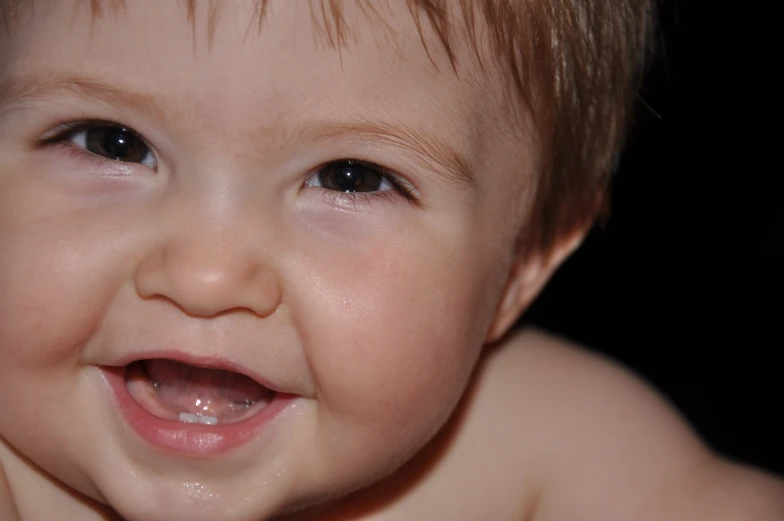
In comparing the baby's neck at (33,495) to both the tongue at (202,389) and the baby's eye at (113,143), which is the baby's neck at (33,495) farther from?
the baby's eye at (113,143)

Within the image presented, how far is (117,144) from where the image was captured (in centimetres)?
106

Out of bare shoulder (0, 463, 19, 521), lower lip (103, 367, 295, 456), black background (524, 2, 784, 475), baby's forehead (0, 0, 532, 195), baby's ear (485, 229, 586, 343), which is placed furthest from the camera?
black background (524, 2, 784, 475)

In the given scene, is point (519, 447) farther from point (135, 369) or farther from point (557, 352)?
point (135, 369)

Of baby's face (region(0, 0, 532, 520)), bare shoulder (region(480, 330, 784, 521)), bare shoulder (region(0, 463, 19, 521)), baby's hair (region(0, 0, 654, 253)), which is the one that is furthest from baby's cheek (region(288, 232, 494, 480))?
bare shoulder (region(0, 463, 19, 521))

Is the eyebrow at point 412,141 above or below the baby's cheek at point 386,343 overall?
above

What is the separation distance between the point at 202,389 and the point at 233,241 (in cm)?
26

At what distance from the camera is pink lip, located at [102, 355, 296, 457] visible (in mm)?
1067

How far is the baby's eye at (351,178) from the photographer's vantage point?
107 centimetres

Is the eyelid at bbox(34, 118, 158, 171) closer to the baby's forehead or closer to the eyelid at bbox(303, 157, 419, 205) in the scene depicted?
the baby's forehead

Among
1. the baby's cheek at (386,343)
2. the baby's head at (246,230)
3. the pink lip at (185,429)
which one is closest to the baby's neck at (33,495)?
the baby's head at (246,230)

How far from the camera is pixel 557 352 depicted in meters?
1.49

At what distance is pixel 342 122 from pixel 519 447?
1.97ft

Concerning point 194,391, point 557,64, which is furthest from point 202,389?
point 557,64

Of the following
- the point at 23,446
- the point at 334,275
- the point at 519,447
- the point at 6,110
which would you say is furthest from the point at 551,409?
the point at 6,110
